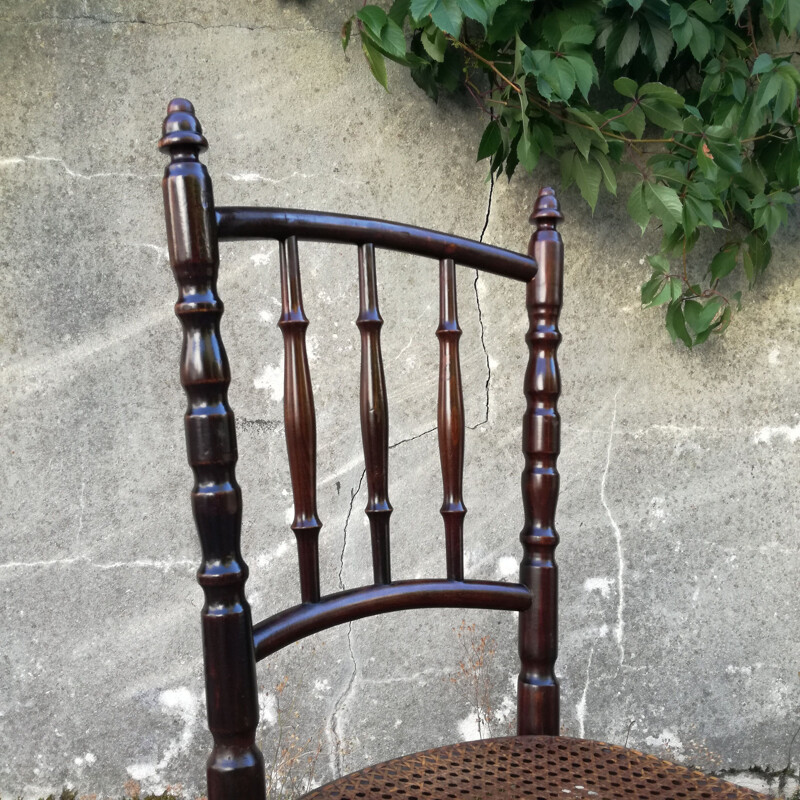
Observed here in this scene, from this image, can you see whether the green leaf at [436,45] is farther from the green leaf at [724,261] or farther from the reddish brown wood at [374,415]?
the reddish brown wood at [374,415]

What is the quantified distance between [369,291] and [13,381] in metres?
1.09

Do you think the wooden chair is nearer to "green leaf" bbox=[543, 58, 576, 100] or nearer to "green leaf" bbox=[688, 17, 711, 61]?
"green leaf" bbox=[543, 58, 576, 100]

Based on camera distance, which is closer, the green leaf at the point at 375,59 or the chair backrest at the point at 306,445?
the chair backrest at the point at 306,445

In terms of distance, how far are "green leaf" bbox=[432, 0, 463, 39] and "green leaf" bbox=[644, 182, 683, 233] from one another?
48cm

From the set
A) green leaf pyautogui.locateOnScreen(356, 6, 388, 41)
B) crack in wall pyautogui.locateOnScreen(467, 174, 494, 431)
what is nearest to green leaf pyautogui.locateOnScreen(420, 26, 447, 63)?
green leaf pyautogui.locateOnScreen(356, 6, 388, 41)

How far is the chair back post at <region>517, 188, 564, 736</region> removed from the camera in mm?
858

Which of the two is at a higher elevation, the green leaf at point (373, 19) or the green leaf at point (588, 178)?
the green leaf at point (373, 19)

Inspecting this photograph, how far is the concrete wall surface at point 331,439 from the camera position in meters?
1.55

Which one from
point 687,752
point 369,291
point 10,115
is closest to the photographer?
point 369,291

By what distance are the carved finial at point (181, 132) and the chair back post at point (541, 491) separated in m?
0.42

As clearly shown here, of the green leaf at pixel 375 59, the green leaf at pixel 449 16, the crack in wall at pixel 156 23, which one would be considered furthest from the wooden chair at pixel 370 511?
the crack in wall at pixel 156 23

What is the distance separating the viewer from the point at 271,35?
1580mm

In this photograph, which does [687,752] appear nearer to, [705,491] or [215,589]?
[705,491]

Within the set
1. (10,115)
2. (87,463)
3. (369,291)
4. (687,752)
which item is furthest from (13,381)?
(687,752)
